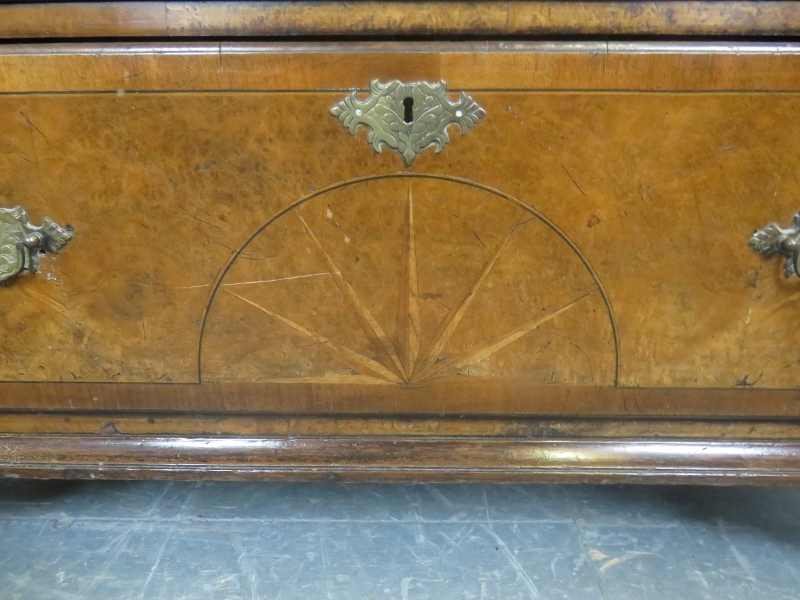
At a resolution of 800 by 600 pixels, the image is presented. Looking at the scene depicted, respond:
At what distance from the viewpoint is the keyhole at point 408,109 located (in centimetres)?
78

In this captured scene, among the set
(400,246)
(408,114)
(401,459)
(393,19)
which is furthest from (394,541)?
(393,19)

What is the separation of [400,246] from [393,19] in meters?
0.27

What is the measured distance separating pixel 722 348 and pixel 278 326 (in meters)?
0.59

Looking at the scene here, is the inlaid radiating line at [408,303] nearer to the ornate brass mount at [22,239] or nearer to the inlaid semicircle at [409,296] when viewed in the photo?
the inlaid semicircle at [409,296]

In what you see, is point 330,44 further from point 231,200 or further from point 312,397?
point 312,397

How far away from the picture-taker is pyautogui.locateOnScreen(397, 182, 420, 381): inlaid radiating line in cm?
83

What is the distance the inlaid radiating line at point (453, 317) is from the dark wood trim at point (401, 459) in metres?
0.12

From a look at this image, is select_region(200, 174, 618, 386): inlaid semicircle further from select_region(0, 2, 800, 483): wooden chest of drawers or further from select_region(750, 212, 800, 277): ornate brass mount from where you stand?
select_region(750, 212, 800, 277): ornate brass mount

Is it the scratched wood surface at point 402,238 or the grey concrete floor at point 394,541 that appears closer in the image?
the scratched wood surface at point 402,238

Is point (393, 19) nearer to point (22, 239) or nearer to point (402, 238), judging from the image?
point (402, 238)

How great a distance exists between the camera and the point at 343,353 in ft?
2.92

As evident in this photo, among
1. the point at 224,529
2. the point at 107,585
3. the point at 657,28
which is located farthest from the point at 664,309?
the point at 107,585

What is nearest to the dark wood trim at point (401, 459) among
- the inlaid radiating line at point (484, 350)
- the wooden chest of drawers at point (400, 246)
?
the wooden chest of drawers at point (400, 246)

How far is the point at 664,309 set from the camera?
86 cm
